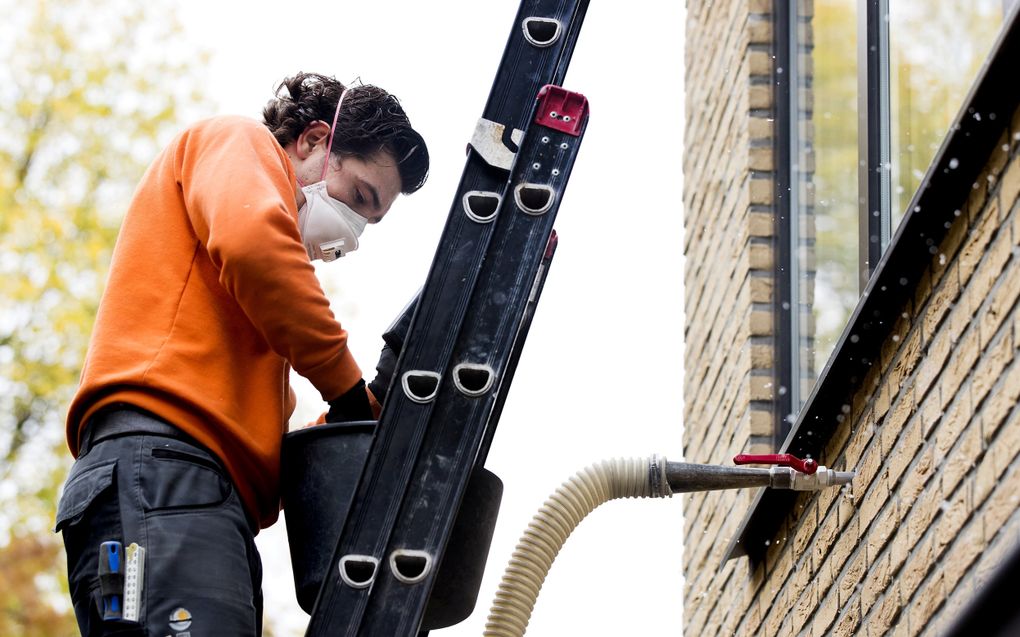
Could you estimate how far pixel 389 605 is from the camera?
254 cm

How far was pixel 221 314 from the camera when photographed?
2879 mm

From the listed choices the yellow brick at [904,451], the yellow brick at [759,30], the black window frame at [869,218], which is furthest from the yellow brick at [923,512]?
the yellow brick at [759,30]

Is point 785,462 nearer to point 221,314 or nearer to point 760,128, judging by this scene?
point 221,314

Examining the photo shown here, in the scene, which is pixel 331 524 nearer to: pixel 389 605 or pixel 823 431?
pixel 389 605

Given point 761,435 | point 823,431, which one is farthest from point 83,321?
point 823,431

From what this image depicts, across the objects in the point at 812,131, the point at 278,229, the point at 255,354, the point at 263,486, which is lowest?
the point at 263,486

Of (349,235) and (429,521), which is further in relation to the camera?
(349,235)

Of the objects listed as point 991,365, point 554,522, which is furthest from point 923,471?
point 554,522

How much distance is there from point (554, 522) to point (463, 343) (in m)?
0.68

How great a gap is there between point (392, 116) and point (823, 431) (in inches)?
57.7

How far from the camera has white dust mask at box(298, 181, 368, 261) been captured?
130 inches

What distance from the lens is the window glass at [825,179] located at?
4.18m

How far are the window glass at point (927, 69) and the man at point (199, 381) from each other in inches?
62.2

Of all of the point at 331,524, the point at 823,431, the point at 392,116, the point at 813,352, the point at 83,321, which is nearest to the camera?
the point at 331,524
